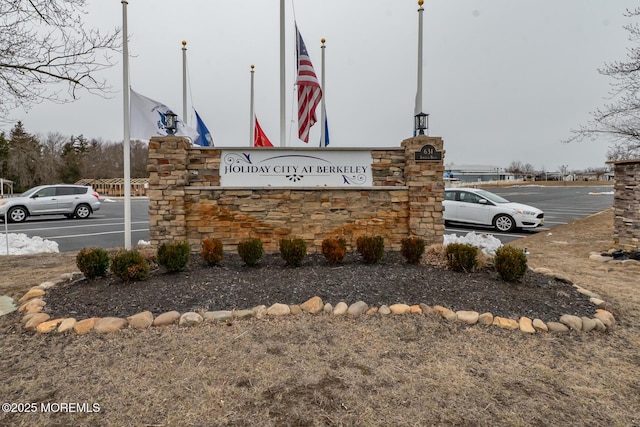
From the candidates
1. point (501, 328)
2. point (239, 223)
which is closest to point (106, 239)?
point (239, 223)

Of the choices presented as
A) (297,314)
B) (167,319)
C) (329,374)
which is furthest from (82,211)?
(329,374)

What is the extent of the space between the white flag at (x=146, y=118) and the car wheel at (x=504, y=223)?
9765mm

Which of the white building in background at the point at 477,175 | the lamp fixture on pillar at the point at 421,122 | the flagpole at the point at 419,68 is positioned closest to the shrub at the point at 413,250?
the lamp fixture on pillar at the point at 421,122

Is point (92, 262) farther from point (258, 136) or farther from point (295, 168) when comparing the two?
point (258, 136)

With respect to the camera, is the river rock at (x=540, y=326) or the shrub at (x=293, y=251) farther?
the shrub at (x=293, y=251)

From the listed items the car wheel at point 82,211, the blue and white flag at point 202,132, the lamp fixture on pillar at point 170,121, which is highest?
the blue and white flag at point 202,132

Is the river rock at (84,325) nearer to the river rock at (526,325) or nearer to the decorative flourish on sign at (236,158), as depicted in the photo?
the decorative flourish on sign at (236,158)

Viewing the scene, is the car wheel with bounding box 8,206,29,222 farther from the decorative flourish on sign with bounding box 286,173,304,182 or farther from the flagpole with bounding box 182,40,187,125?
the decorative flourish on sign with bounding box 286,173,304,182

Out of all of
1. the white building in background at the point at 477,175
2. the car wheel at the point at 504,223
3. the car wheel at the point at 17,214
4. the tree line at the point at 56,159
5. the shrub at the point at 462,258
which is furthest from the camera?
the white building in background at the point at 477,175

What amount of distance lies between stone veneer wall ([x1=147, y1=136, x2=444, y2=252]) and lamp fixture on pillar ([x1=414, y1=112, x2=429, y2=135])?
1.01 ft

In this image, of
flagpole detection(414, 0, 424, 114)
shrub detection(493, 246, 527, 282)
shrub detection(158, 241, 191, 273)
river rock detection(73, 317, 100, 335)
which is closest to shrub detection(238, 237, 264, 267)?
shrub detection(158, 241, 191, 273)

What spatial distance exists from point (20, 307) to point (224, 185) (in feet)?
11.0

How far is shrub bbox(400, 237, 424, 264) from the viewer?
532 centimetres

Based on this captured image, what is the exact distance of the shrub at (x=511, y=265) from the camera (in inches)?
179
